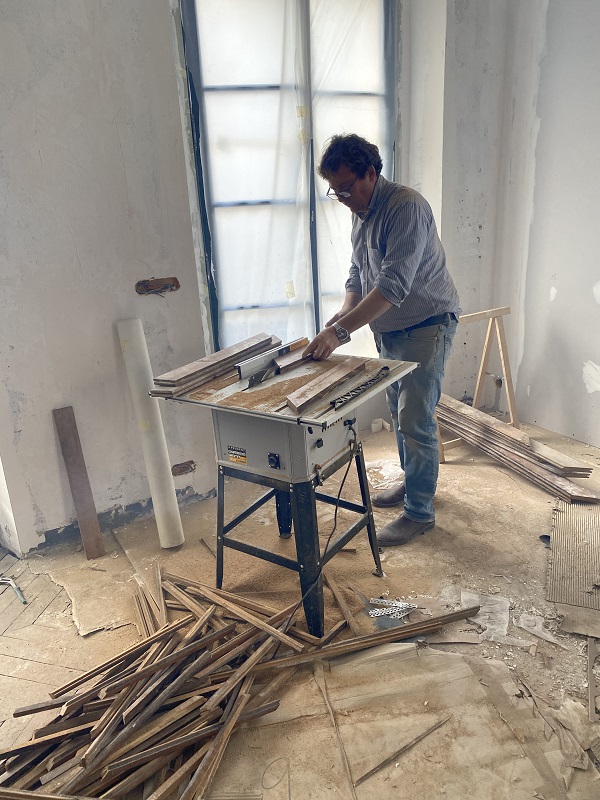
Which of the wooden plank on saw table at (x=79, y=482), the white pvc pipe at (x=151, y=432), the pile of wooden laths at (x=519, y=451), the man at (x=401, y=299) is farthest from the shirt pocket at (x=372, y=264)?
the wooden plank on saw table at (x=79, y=482)

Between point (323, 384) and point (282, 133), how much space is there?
211 cm

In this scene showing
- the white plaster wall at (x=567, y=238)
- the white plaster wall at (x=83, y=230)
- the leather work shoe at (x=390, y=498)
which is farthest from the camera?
the white plaster wall at (x=567, y=238)

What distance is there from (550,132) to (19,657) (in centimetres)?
407

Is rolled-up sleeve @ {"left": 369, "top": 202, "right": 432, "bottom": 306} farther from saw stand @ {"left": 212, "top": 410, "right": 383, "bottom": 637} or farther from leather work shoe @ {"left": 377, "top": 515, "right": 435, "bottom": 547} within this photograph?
leather work shoe @ {"left": 377, "top": 515, "right": 435, "bottom": 547}

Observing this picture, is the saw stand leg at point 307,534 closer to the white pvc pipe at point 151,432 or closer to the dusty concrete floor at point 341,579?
the dusty concrete floor at point 341,579

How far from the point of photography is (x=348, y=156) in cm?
233

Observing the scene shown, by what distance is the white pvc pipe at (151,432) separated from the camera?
2.78 metres

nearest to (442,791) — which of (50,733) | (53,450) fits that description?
(50,733)

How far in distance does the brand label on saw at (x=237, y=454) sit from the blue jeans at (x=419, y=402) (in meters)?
0.92

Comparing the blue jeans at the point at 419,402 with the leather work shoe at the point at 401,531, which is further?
the leather work shoe at the point at 401,531

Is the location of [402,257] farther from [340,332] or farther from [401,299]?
[340,332]

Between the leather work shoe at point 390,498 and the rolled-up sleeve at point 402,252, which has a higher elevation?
the rolled-up sleeve at point 402,252

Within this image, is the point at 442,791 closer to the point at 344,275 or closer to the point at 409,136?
the point at 344,275

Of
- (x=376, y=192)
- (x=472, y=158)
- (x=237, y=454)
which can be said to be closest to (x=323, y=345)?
(x=237, y=454)
